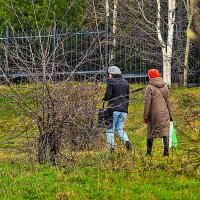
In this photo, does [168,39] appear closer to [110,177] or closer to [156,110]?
[156,110]

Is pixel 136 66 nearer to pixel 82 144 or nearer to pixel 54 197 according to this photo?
pixel 82 144

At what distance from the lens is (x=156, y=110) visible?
36.1ft

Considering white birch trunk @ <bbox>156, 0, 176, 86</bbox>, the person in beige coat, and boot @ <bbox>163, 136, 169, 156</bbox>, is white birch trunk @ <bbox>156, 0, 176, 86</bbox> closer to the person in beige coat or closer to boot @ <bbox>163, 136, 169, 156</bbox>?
the person in beige coat

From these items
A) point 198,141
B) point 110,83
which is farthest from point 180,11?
point 198,141

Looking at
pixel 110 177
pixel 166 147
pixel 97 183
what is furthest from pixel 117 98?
pixel 97 183

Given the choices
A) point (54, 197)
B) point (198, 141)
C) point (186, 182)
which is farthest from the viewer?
point (186, 182)

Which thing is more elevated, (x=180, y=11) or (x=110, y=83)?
(x=180, y=11)

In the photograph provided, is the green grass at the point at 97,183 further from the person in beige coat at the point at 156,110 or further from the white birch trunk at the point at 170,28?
the white birch trunk at the point at 170,28

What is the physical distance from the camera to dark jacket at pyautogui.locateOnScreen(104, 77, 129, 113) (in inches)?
459

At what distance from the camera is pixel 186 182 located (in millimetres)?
8031

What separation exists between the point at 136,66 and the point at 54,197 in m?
17.0

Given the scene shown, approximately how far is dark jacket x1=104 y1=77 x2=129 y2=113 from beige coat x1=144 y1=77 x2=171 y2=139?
0.74 metres

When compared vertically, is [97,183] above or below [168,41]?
below

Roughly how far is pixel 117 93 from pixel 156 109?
1.05 meters
